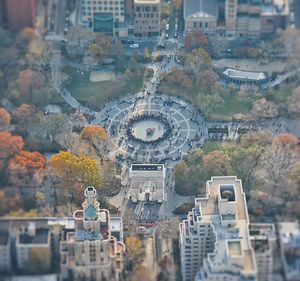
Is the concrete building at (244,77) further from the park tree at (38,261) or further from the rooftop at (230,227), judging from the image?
the park tree at (38,261)

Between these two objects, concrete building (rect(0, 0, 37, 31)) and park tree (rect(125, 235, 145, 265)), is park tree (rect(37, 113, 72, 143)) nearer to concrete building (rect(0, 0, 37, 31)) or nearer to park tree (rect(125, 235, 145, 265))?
park tree (rect(125, 235, 145, 265))

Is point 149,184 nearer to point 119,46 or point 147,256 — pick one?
point 147,256

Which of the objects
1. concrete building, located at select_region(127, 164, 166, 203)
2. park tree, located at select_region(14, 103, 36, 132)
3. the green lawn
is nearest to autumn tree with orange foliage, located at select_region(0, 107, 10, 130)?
park tree, located at select_region(14, 103, 36, 132)

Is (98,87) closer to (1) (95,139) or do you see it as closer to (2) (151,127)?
(2) (151,127)

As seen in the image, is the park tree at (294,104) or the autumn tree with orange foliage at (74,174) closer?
the autumn tree with orange foliage at (74,174)

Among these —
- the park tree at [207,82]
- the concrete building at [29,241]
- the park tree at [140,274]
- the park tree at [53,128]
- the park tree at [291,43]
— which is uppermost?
the park tree at [291,43]

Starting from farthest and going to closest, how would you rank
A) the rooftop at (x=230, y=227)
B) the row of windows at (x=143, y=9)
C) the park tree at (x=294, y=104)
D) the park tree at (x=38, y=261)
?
the row of windows at (x=143, y=9) < the park tree at (x=294, y=104) < the park tree at (x=38, y=261) < the rooftop at (x=230, y=227)

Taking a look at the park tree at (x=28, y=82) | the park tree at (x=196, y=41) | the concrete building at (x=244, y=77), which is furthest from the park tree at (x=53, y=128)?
the concrete building at (x=244, y=77)
